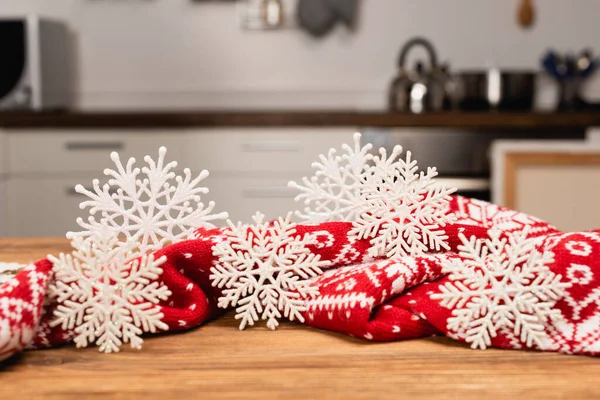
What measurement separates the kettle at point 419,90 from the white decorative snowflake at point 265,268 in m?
2.13

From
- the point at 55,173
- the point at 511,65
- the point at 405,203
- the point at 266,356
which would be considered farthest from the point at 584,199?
the point at 266,356

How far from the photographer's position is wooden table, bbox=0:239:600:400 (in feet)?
1.60

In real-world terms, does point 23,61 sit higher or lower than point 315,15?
lower

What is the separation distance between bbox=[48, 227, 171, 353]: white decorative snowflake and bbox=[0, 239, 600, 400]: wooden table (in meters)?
0.02

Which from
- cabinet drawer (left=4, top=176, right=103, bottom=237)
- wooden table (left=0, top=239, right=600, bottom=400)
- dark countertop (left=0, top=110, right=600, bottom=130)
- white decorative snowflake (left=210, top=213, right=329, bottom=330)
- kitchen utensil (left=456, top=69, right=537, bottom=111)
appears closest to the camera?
wooden table (left=0, top=239, right=600, bottom=400)

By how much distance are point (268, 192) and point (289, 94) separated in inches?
28.6

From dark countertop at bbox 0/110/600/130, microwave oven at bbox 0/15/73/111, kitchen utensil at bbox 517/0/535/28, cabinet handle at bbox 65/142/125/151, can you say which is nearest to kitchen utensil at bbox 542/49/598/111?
kitchen utensil at bbox 517/0/535/28

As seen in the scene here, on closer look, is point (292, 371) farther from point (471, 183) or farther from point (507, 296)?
point (471, 183)

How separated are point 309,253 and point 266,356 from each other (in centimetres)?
13

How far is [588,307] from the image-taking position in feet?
1.91

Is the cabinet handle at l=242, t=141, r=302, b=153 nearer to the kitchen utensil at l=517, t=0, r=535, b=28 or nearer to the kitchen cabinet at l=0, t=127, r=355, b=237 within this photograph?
the kitchen cabinet at l=0, t=127, r=355, b=237

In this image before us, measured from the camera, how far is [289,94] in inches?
126

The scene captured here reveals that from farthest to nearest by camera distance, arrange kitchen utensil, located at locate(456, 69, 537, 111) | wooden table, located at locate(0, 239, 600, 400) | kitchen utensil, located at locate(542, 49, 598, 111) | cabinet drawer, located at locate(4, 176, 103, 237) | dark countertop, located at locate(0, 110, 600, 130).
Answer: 1. kitchen utensil, located at locate(542, 49, 598, 111)
2. kitchen utensil, located at locate(456, 69, 537, 111)
3. cabinet drawer, located at locate(4, 176, 103, 237)
4. dark countertop, located at locate(0, 110, 600, 130)
5. wooden table, located at locate(0, 239, 600, 400)

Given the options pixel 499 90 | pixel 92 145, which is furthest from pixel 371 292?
pixel 499 90
